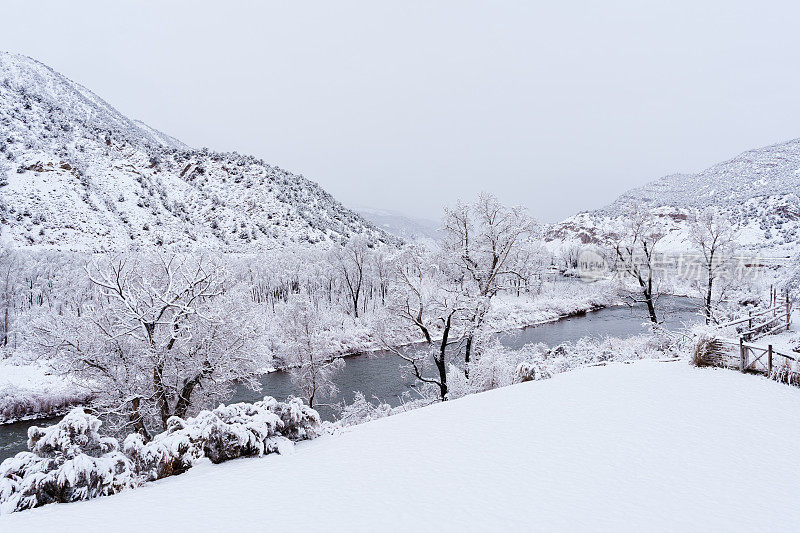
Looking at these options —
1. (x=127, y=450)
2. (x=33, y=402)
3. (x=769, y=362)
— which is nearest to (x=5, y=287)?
(x=33, y=402)

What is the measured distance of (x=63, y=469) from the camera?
19.2 ft

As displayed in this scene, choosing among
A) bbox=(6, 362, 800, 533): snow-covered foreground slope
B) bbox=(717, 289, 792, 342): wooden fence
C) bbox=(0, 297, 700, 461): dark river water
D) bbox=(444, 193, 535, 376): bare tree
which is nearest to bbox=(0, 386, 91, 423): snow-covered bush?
bbox=(0, 297, 700, 461): dark river water

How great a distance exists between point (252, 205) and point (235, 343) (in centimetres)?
7830

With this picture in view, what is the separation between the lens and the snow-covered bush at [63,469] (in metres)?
5.66

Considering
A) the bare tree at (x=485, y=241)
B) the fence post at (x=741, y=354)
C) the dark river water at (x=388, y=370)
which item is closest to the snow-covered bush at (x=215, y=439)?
the bare tree at (x=485, y=241)

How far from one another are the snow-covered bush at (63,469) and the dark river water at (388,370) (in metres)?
13.9

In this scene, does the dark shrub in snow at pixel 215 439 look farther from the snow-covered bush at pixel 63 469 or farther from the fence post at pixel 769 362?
the fence post at pixel 769 362

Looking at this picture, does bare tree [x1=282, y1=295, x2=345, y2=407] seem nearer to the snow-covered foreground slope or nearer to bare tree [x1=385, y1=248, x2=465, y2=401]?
bare tree [x1=385, y1=248, x2=465, y2=401]

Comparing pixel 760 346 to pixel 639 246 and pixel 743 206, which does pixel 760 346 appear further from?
pixel 743 206

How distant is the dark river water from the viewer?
22.3 metres

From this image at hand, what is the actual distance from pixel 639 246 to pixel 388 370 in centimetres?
1883

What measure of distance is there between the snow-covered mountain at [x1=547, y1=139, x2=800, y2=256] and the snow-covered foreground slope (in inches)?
688

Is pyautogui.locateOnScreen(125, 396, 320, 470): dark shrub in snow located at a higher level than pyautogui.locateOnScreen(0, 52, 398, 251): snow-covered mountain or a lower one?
lower

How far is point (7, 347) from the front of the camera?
32.4 metres
